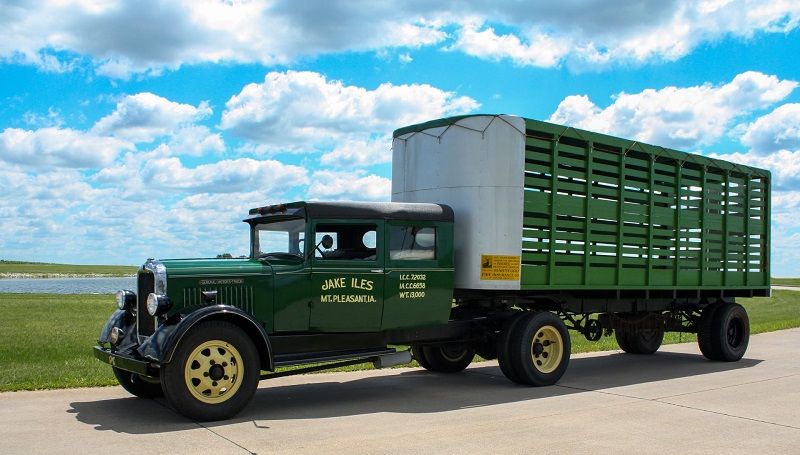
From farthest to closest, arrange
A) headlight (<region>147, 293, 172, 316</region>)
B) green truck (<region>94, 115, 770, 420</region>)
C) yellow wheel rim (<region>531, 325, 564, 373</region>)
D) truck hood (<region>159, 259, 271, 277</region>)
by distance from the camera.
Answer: yellow wheel rim (<region>531, 325, 564, 373</region>) → truck hood (<region>159, 259, 271, 277</region>) → green truck (<region>94, 115, 770, 420</region>) → headlight (<region>147, 293, 172, 316</region>)

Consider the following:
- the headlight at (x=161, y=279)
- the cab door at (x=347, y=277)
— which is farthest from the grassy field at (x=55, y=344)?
the cab door at (x=347, y=277)

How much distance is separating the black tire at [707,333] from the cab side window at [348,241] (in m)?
7.43

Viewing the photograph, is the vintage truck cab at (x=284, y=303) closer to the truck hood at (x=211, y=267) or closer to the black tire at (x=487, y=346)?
the truck hood at (x=211, y=267)

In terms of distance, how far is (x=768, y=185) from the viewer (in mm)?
14602

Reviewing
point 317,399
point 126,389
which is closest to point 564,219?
point 317,399

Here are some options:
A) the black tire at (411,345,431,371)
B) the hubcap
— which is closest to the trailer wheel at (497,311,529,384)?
the black tire at (411,345,431,371)

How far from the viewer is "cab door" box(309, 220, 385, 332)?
28.1 feet

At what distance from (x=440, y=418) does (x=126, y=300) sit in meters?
3.84

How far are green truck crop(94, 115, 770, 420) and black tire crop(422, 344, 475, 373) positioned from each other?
0.10 feet

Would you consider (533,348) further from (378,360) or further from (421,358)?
(378,360)

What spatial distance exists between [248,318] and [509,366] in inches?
152

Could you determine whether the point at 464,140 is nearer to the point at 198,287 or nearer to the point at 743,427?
the point at 198,287

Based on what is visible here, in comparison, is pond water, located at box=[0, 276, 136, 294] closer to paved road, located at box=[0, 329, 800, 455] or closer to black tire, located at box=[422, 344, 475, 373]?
black tire, located at box=[422, 344, 475, 373]

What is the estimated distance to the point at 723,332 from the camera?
523 inches
